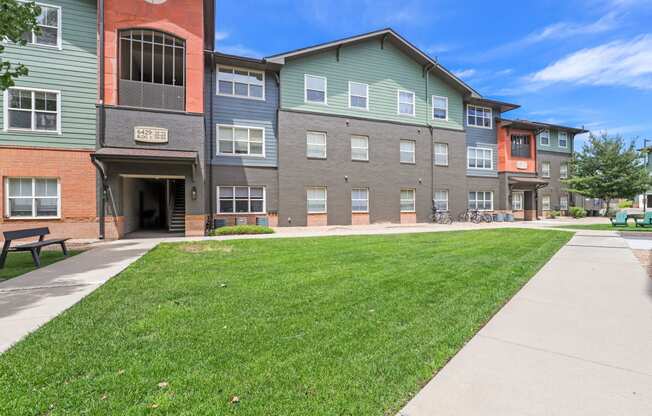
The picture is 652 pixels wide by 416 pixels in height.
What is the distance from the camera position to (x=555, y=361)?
2.99 metres

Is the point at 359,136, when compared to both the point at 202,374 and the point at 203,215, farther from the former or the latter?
the point at 202,374

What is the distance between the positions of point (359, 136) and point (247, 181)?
311 inches

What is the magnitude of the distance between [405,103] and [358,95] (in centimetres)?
380

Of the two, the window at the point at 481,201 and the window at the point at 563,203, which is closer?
the window at the point at 481,201

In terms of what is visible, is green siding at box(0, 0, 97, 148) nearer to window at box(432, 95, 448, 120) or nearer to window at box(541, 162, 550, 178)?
window at box(432, 95, 448, 120)

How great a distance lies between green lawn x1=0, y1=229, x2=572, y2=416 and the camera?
7.95 ft

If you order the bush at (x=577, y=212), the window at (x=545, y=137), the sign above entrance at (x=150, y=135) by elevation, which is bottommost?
the bush at (x=577, y=212)

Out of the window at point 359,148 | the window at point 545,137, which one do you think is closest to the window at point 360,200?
the window at point 359,148

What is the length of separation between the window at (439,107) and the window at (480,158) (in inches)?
145

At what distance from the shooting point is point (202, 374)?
9.05ft

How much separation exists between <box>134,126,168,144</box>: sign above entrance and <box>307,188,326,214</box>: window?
8562mm

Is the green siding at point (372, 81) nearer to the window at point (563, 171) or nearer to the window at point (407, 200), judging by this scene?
the window at point (407, 200)

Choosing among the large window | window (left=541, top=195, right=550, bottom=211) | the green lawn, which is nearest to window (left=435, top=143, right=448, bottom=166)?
window (left=541, top=195, right=550, bottom=211)

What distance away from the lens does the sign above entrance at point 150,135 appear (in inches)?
545
